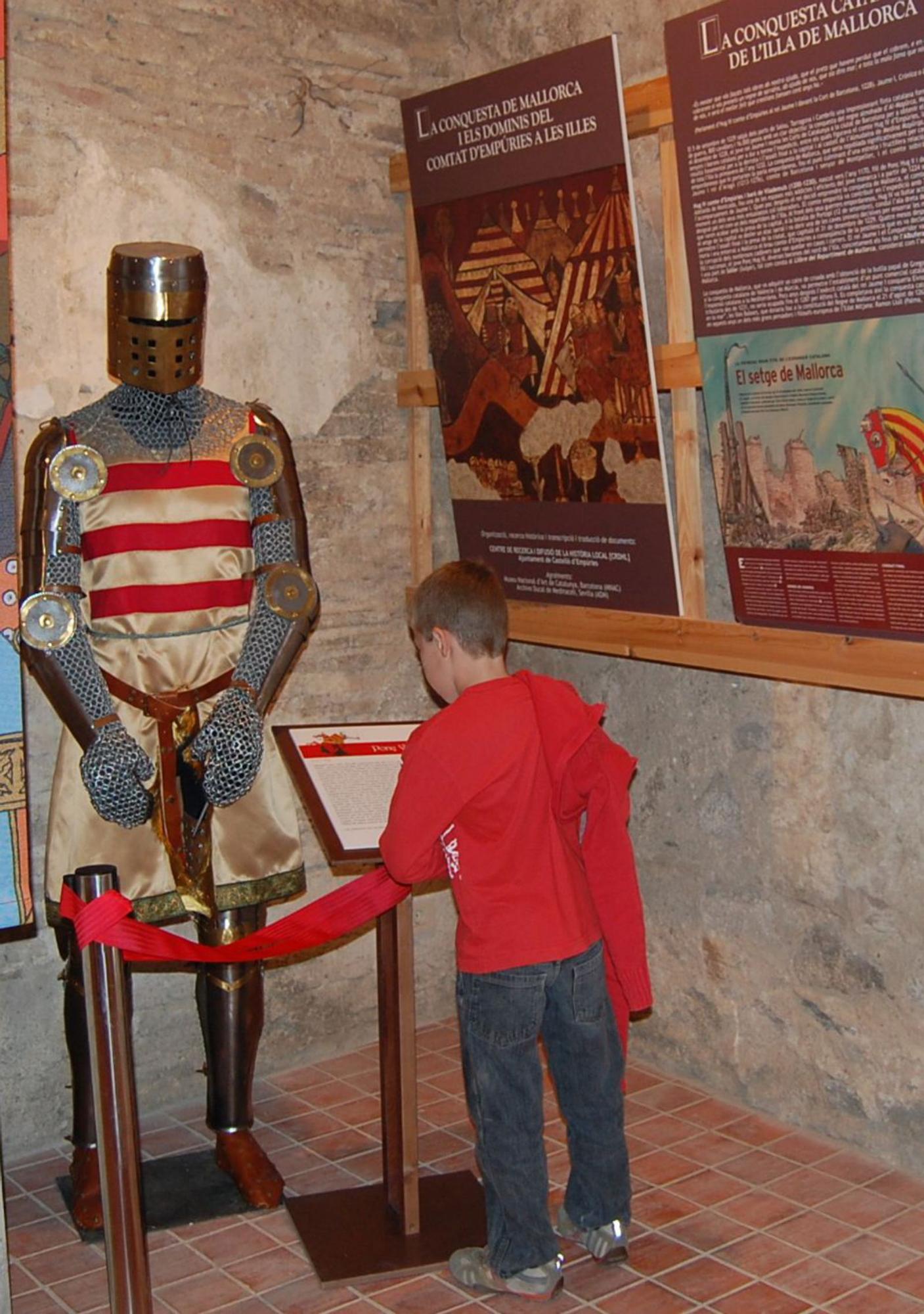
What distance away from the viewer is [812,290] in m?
3.80

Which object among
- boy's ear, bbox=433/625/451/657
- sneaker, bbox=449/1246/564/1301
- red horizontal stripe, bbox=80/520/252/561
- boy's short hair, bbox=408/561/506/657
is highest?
red horizontal stripe, bbox=80/520/252/561

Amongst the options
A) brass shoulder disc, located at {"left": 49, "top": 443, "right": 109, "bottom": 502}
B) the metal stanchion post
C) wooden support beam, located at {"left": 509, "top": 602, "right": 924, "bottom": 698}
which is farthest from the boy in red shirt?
brass shoulder disc, located at {"left": 49, "top": 443, "right": 109, "bottom": 502}

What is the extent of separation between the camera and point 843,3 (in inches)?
139

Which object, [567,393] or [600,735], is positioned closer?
[600,735]

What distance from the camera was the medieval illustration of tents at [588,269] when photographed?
4.25 meters

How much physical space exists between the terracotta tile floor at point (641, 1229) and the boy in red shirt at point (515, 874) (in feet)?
0.85

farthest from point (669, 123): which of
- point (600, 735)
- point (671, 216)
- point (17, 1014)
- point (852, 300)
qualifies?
point (17, 1014)

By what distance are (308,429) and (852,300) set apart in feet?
6.64

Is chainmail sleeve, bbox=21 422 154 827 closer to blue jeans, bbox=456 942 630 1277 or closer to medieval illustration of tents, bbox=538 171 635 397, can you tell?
blue jeans, bbox=456 942 630 1277

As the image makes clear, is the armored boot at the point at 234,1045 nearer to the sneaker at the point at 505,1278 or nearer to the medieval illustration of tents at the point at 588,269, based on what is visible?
the sneaker at the point at 505,1278

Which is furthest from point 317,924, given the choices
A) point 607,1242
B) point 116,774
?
point 607,1242

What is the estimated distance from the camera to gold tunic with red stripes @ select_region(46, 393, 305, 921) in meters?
4.04

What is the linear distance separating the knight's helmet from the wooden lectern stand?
96 cm

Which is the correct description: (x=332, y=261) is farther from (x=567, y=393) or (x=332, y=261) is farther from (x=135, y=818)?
(x=135, y=818)
